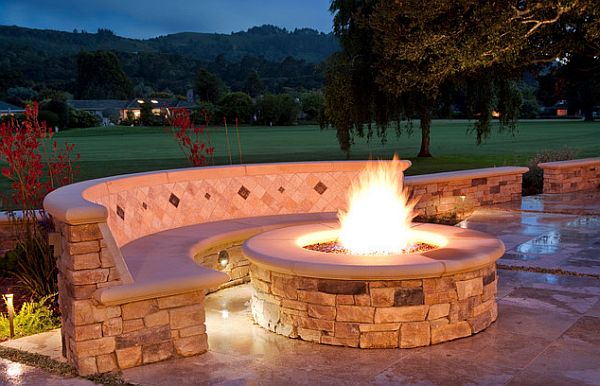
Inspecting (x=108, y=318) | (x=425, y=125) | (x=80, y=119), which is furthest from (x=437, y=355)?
(x=80, y=119)

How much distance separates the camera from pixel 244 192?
29.1 feet

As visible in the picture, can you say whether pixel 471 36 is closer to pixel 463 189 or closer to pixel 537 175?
pixel 463 189

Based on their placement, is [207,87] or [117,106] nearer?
[207,87]

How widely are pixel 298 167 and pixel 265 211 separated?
0.84 meters

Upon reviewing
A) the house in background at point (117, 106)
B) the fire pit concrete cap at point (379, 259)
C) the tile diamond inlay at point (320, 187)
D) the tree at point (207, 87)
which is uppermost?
the tree at point (207, 87)

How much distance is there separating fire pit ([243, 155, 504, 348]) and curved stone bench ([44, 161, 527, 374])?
58 centimetres

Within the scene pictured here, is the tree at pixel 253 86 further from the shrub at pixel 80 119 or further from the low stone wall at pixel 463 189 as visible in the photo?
the low stone wall at pixel 463 189

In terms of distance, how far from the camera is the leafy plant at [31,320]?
6.00 metres

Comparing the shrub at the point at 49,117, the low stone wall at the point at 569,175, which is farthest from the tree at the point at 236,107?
the low stone wall at the point at 569,175

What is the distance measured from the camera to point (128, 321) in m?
5.09

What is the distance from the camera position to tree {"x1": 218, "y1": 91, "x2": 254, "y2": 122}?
253 ft

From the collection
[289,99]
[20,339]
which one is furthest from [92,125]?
[20,339]

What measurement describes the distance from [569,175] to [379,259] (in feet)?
39.0

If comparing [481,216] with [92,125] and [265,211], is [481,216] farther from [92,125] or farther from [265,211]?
[92,125]
